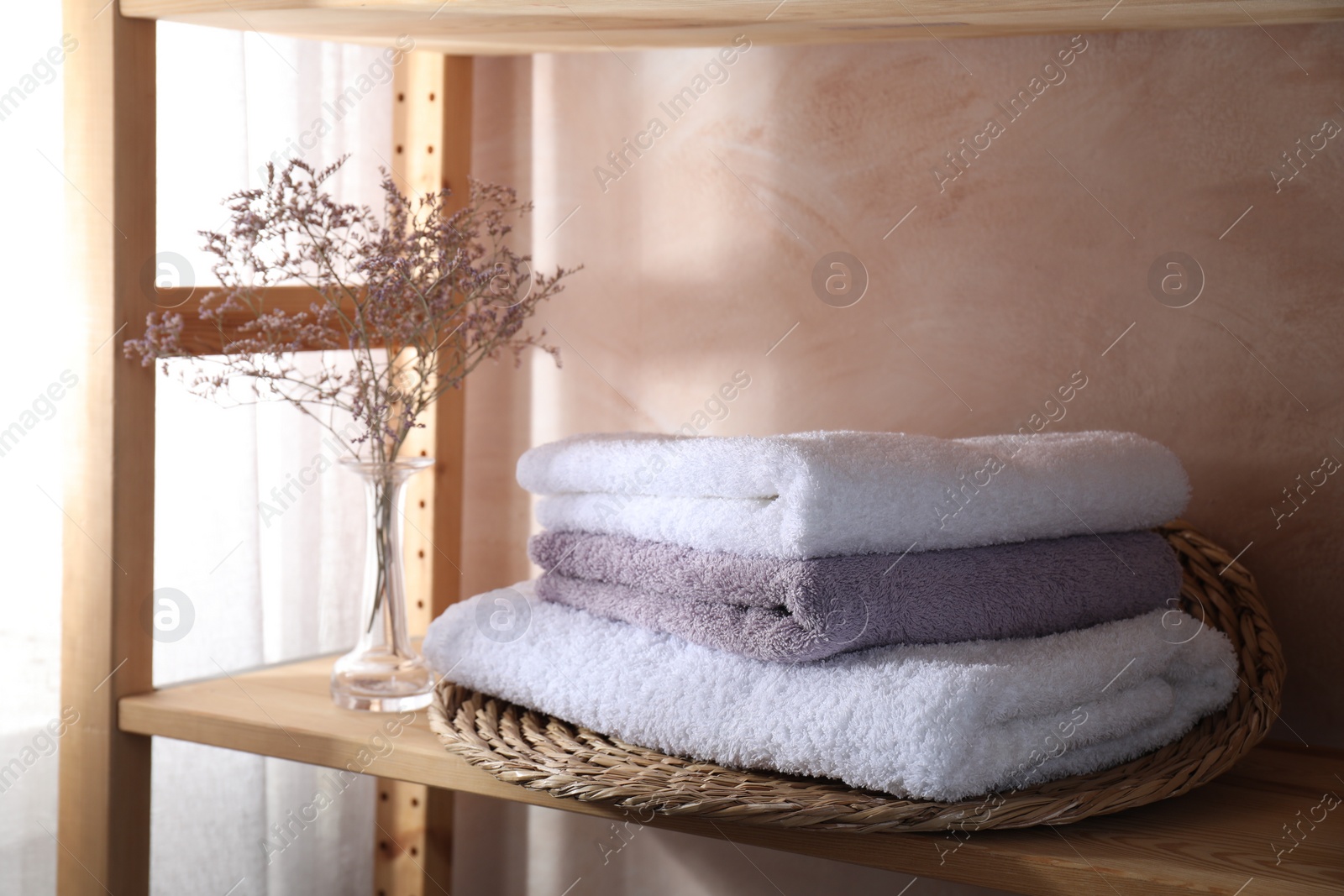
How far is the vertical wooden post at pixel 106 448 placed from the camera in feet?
2.66

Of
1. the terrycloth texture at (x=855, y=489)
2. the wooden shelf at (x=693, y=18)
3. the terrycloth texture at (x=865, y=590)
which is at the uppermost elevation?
the wooden shelf at (x=693, y=18)

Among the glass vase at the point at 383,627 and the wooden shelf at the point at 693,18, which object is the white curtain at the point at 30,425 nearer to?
the wooden shelf at the point at 693,18

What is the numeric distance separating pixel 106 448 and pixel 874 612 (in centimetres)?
53

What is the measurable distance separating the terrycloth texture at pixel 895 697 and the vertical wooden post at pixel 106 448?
256 millimetres

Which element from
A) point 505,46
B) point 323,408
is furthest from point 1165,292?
point 323,408

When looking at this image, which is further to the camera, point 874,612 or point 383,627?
point 383,627

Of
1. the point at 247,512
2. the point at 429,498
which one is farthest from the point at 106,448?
the point at 429,498

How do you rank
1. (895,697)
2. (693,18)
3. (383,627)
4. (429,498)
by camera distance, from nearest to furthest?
1. (895,697)
2. (693,18)
3. (383,627)
4. (429,498)

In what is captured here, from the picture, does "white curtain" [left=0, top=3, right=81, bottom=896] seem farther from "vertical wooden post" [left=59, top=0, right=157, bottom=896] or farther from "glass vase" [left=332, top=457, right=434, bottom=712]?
"glass vase" [left=332, top=457, right=434, bottom=712]

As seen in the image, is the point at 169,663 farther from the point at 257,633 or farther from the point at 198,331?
the point at 198,331

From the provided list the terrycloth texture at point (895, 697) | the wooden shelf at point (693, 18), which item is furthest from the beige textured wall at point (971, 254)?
the terrycloth texture at point (895, 697)

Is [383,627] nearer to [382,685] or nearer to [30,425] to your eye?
[382,685]

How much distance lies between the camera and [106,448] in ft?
2.68

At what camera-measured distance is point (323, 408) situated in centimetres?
103
